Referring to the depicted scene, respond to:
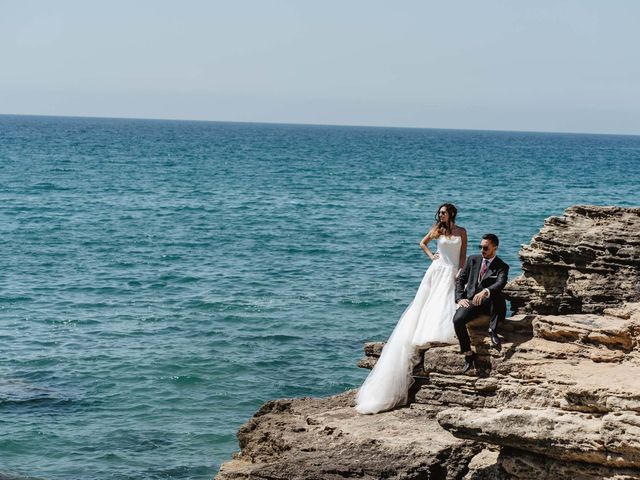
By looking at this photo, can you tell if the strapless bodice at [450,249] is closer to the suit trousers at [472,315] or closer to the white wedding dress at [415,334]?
the white wedding dress at [415,334]

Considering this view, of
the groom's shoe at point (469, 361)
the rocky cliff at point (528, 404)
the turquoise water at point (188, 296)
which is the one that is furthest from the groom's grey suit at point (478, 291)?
the turquoise water at point (188, 296)

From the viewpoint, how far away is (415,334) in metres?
14.5

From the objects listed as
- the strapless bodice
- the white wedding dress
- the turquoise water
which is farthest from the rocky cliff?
the turquoise water

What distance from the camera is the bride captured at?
14.2 metres

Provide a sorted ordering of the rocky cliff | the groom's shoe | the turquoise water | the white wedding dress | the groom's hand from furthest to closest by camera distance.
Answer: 1. the turquoise water
2. the white wedding dress
3. the groom's hand
4. the groom's shoe
5. the rocky cliff

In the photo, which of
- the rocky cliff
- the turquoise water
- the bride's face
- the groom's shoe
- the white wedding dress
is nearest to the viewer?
the rocky cliff

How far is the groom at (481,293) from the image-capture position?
44.9 feet

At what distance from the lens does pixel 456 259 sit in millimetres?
14906

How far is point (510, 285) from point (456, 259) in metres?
1.28

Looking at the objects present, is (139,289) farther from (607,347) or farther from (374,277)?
(607,347)

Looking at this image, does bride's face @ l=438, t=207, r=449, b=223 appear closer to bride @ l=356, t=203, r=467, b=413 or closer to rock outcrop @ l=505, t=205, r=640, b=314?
bride @ l=356, t=203, r=467, b=413

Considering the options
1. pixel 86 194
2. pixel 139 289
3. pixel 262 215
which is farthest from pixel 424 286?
pixel 86 194

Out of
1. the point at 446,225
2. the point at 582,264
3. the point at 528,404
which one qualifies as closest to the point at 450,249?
the point at 446,225

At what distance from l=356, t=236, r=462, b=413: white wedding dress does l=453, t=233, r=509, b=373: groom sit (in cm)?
50
